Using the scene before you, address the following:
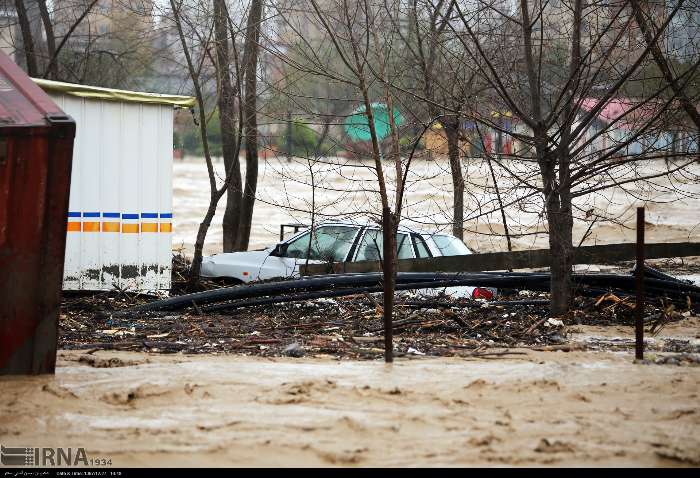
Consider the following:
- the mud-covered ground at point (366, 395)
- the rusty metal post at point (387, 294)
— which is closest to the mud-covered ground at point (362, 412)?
the mud-covered ground at point (366, 395)

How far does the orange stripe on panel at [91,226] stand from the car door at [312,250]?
244 centimetres

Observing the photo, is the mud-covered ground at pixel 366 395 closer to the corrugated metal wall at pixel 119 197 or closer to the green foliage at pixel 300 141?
the corrugated metal wall at pixel 119 197

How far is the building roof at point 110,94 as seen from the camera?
1155 cm

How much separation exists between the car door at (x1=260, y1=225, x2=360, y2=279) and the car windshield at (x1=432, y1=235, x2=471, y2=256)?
112 cm

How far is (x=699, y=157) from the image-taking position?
991cm

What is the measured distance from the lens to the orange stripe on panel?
11836 mm

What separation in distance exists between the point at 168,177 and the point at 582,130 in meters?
5.24

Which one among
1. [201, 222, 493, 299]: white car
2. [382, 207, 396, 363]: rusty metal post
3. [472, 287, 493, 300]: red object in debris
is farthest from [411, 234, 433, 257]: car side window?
[382, 207, 396, 363]: rusty metal post

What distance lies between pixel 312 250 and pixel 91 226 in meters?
3.01

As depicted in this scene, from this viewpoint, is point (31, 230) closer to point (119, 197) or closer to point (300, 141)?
point (119, 197)

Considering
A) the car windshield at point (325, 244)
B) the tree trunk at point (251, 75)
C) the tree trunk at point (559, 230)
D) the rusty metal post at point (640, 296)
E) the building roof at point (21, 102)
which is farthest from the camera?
the tree trunk at point (251, 75)

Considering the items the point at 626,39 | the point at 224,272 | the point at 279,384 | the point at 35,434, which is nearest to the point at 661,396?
the point at 279,384

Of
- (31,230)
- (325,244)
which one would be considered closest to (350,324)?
(325,244)
